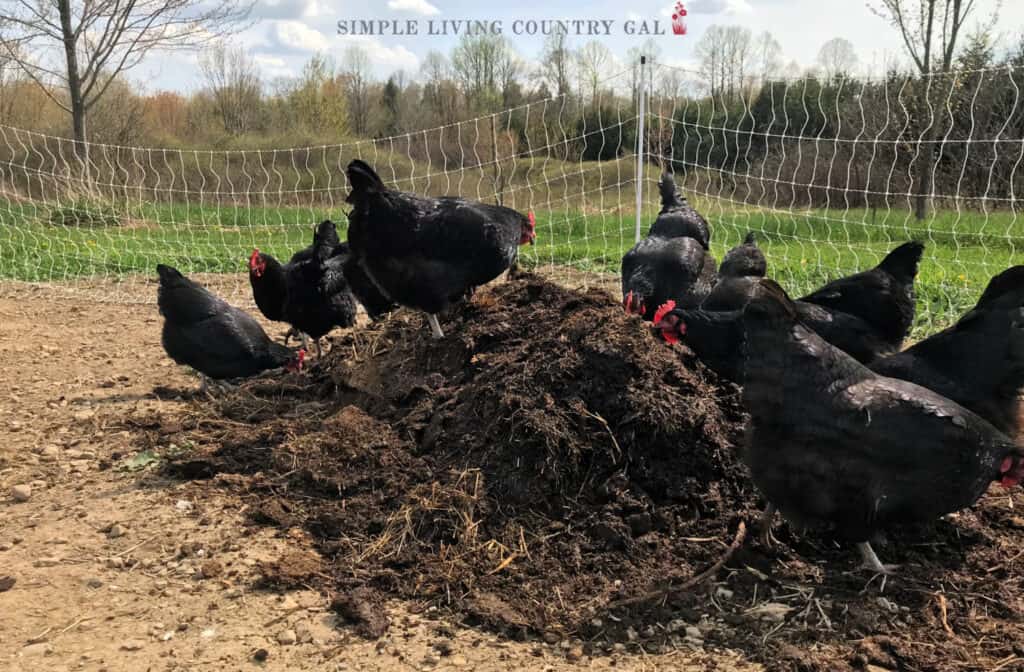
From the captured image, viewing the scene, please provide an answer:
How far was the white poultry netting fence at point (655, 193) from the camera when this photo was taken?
28.9 feet

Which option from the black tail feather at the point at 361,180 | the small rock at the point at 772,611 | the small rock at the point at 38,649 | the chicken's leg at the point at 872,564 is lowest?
the small rock at the point at 772,611

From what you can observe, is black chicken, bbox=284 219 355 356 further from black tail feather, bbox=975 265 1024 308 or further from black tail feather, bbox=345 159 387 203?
black tail feather, bbox=975 265 1024 308

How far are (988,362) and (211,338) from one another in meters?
4.93

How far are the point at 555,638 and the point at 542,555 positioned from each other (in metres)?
0.47

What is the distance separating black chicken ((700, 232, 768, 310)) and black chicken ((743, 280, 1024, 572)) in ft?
4.84

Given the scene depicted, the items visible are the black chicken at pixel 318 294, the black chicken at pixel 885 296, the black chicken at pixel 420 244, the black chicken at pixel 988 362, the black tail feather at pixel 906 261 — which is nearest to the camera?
the black chicken at pixel 988 362

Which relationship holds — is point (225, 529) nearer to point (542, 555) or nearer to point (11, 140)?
point (542, 555)

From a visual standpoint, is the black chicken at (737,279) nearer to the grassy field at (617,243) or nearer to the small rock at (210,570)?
the grassy field at (617,243)

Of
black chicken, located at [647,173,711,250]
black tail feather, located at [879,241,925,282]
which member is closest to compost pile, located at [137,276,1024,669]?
black tail feather, located at [879,241,925,282]

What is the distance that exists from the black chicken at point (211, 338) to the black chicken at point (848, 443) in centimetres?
386

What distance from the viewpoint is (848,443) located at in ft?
9.22

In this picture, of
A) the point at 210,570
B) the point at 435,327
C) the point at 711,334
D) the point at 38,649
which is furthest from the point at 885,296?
the point at 38,649

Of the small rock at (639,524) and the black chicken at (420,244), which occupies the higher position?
the black chicken at (420,244)

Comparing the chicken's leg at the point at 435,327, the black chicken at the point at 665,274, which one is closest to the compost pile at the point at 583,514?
the chicken's leg at the point at 435,327
